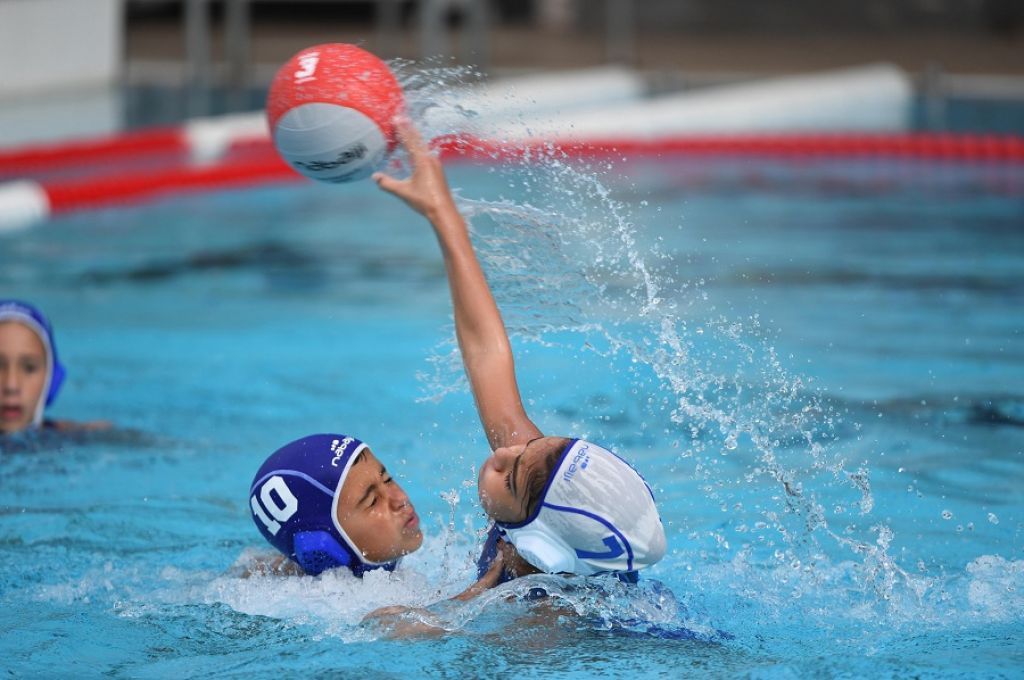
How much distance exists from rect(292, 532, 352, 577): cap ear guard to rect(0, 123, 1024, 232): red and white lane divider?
17.5ft

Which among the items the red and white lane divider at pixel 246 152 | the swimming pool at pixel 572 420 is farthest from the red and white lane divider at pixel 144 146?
the swimming pool at pixel 572 420

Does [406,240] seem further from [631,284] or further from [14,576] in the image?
→ [14,576]

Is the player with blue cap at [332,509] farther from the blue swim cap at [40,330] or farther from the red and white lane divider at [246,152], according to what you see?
the red and white lane divider at [246,152]

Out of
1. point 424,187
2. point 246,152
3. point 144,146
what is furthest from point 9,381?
point 246,152

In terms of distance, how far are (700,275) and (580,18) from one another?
1161 centimetres

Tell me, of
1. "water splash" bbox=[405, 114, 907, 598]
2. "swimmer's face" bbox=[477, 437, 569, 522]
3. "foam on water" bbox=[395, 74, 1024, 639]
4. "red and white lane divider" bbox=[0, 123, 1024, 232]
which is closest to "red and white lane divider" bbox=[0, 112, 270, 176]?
"red and white lane divider" bbox=[0, 123, 1024, 232]

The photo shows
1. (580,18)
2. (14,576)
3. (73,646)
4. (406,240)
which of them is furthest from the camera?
(580,18)

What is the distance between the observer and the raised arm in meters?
2.76

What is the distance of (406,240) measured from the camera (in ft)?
23.4

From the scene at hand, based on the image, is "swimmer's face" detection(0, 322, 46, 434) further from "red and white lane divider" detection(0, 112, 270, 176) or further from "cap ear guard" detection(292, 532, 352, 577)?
"red and white lane divider" detection(0, 112, 270, 176)

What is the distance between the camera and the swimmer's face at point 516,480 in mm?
2326

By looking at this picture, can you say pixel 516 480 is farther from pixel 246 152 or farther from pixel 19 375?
pixel 246 152

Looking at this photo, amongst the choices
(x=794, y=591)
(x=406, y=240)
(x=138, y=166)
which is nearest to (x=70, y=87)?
(x=138, y=166)

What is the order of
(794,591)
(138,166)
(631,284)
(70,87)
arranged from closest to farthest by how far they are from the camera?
1. (794,591)
2. (631,284)
3. (138,166)
4. (70,87)
